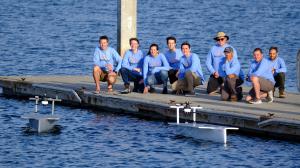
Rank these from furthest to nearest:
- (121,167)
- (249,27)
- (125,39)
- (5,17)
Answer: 1. (5,17)
2. (249,27)
3. (125,39)
4. (121,167)

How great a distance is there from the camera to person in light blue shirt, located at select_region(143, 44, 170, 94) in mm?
36250

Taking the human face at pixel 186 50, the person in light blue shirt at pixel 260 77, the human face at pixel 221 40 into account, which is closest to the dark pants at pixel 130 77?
the human face at pixel 186 50

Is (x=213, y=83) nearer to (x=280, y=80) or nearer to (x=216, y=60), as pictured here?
(x=216, y=60)

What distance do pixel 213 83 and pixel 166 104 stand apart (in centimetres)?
187

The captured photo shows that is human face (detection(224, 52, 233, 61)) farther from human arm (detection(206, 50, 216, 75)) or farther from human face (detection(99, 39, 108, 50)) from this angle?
human face (detection(99, 39, 108, 50))

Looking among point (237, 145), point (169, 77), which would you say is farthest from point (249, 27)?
Result: point (237, 145)

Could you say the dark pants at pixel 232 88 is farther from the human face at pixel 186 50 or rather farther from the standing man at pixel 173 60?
the standing man at pixel 173 60

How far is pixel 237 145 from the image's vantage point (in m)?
32.3

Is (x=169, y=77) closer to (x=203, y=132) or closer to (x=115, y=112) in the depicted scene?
Result: (x=115, y=112)

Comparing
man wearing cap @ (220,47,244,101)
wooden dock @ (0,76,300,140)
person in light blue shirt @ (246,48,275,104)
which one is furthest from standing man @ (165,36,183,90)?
person in light blue shirt @ (246,48,275,104)

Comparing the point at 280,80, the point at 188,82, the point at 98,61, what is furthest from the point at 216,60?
the point at 98,61

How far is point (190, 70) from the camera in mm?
36062

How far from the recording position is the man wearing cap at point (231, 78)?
1383 inches

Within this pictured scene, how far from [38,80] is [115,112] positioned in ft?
13.3
